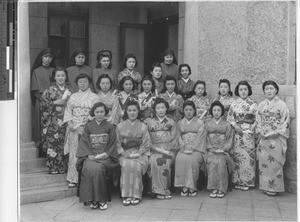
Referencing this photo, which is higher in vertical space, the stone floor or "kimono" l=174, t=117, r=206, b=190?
"kimono" l=174, t=117, r=206, b=190

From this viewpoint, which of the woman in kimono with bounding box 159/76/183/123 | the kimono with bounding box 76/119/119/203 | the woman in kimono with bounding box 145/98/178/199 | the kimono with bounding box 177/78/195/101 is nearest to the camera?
the kimono with bounding box 76/119/119/203

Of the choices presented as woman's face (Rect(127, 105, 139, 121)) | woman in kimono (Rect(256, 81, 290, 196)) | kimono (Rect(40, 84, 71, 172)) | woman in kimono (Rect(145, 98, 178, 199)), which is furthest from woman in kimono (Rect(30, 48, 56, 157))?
woman in kimono (Rect(256, 81, 290, 196))

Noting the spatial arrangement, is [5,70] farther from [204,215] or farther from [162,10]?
[162,10]

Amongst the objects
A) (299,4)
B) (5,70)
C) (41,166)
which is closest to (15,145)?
(5,70)

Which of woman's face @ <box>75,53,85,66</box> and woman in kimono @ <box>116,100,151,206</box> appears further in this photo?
woman's face @ <box>75,53,85,66</box>

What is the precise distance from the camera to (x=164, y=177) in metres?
4.81

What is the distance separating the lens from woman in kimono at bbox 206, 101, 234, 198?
488cm

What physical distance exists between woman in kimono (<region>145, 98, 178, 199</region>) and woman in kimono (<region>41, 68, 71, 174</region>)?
3.68 ft

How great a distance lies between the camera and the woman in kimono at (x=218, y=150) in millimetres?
4875

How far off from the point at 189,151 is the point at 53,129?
5.81 ft

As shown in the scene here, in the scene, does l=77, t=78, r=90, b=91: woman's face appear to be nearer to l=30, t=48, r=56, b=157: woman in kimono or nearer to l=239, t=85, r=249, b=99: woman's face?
l=30, t=48, r=56, b=157: woman in kimono

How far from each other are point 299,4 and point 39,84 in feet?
11.4

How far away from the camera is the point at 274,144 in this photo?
16.0 feet

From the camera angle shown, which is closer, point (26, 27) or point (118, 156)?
point (118, 156)
